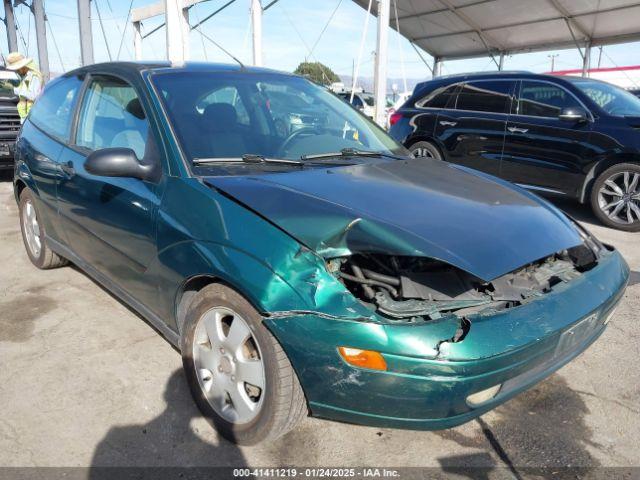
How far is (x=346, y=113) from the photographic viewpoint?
3416 millimetres

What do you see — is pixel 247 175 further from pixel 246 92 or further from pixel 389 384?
pixel 389 384

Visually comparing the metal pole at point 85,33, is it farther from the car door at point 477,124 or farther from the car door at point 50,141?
the car door at point 50,141

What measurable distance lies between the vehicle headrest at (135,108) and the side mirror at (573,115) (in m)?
4.63

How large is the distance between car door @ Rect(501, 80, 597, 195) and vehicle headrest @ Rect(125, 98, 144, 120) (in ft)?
15.7

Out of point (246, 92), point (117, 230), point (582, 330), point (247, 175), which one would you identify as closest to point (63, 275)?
point (117, 230)

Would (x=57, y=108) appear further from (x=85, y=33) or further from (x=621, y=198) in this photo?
(x=85, y=33)

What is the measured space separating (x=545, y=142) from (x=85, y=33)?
11.1 meters

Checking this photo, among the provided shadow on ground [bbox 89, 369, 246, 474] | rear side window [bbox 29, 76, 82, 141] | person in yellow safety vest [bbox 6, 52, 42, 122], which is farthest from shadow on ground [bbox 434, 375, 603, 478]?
person in yellow safety vest [bbox 6, 52, 42, 122]

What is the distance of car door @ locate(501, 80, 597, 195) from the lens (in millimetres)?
5742

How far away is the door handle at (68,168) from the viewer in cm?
309

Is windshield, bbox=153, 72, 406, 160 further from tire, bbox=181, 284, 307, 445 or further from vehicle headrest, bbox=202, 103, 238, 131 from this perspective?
tire, bbox=181, 284, 307, 445

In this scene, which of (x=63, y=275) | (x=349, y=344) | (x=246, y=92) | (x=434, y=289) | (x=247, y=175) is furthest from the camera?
(x=63, y=275)

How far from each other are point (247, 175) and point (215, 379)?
916 mm

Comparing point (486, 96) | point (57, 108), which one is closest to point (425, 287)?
point (57, 108)
